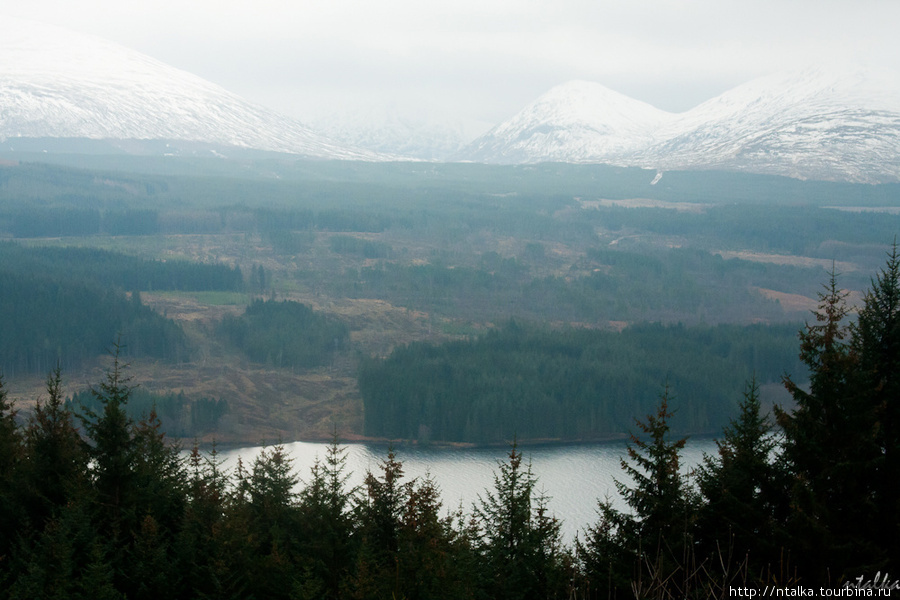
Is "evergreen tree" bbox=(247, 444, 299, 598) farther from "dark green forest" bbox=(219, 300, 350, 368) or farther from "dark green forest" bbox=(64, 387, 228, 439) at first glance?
"dark green forest" bbox=(219, 300, 350, 368)

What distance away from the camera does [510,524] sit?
2083 cm

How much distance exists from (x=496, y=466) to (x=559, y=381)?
19.9m

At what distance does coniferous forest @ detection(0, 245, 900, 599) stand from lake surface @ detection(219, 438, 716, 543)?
25.4 m

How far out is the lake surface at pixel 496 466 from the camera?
51.5 meters

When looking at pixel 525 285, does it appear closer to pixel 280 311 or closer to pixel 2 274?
pixel 280 311

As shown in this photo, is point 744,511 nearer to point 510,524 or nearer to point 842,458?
point 842,458

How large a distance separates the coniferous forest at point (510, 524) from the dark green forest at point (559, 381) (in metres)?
54.1

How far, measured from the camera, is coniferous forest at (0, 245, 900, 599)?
1527cm


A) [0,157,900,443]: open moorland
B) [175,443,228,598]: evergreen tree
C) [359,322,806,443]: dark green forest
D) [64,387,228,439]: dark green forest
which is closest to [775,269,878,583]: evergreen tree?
[175,443,228,598]: evergreen tree

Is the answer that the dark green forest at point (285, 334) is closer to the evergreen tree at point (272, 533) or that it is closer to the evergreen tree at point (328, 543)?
the evergreen tree at point (272, 533)

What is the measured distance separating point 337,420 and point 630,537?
6453 cm

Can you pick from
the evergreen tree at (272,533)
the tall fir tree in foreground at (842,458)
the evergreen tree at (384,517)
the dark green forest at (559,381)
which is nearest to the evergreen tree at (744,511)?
the tall fir tree in foreground at (842,458)

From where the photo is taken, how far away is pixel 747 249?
179500mm

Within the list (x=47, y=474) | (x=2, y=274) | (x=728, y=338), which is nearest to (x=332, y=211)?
(x=2, y=274)
